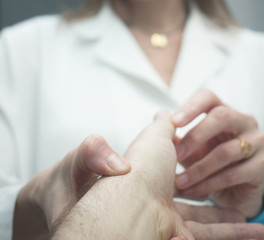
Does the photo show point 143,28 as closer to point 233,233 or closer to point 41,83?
point 41,83

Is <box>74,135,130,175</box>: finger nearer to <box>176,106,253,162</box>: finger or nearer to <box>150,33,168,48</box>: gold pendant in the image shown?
<box>176,106,253,162</box>: finger

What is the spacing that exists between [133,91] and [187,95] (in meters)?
0.11

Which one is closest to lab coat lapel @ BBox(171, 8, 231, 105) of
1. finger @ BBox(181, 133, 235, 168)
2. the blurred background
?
finger @ BBox(181, 133, 235, 168)

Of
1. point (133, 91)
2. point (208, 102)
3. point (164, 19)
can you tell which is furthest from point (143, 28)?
point (208, 102)

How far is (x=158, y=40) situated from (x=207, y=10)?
0.73 ft

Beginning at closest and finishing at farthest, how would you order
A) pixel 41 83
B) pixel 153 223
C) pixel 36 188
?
pixel 153 223
pixel 36 188
pixel 41 83

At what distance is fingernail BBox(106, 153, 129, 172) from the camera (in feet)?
1.07

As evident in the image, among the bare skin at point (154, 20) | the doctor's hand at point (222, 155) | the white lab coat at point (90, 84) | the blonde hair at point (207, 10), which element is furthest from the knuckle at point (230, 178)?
the blonde hair at point (207, 10)

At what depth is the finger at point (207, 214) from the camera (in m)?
0.43

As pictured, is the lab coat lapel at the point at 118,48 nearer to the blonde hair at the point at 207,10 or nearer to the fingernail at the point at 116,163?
the blonde hair at the point at 207,10

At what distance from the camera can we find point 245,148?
457 millimetres

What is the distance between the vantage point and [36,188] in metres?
0.40

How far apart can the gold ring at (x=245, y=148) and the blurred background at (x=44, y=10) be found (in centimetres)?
95

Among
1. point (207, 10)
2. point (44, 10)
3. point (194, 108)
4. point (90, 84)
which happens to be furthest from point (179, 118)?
point (44, 10)
